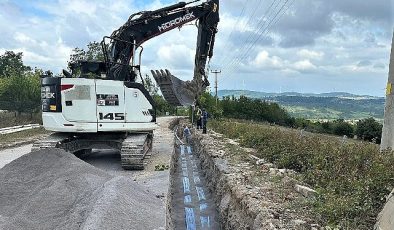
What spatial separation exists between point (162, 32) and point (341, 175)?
295 inches

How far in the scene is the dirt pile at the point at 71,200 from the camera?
4.94 metres

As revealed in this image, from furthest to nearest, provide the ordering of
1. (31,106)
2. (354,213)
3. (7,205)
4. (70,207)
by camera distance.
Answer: (31,106), (7,205), (70,207), (354,213)

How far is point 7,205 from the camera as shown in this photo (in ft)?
20.0

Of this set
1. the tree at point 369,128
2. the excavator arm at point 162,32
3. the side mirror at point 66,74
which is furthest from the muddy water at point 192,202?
the tree at point 369,128

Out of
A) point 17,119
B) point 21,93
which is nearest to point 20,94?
point 21,93

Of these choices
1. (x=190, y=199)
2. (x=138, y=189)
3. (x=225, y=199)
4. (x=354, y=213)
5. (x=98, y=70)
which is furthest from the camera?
(x=98, y=70)

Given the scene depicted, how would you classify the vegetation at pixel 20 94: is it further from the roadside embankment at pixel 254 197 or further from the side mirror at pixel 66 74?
the roadside embankment at pixel 254 197

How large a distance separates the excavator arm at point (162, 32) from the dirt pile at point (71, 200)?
3.90m

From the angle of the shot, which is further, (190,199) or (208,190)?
(208,190)

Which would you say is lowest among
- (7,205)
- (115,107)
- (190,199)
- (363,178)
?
(190,199)

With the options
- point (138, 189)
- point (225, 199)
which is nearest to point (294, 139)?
point (225, 199)

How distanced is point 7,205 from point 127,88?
501cm

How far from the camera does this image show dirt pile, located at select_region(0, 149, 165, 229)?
4.94 metres

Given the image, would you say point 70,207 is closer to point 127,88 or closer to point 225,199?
point 225,199
